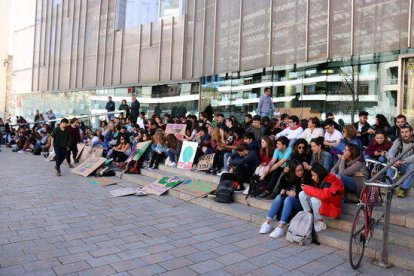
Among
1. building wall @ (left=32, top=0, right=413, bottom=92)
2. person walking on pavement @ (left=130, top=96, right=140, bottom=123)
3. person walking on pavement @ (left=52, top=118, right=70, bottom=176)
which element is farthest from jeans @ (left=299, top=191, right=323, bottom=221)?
person walking on pavement @ (left=130, top=96, right=140, bottom=123)

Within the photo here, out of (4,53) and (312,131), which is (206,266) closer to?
(312,131)

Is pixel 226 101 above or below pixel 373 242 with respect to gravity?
above

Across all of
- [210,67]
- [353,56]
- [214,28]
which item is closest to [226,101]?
[210,67]

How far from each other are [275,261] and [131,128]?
10.6 meters

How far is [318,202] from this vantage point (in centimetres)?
566

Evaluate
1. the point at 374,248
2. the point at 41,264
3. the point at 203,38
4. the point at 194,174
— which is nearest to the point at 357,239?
the point at 374,248

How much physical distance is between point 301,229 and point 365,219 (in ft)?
3.29

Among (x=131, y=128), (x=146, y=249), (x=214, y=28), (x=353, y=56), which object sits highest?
(x=214, y=28)

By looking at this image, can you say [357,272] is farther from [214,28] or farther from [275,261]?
[214,28]

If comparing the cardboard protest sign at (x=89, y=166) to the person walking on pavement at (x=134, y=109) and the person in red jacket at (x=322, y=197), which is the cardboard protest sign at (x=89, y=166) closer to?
the person walking on pavement at (x=134, y=109)

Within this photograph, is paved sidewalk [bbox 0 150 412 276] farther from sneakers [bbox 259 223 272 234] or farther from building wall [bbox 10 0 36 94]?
building wall [bbox 10 0 36 94]

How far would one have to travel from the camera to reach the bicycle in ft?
14.8

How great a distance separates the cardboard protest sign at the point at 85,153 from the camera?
1358cm

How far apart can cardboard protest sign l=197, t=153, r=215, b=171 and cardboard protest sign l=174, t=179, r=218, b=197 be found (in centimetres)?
69
